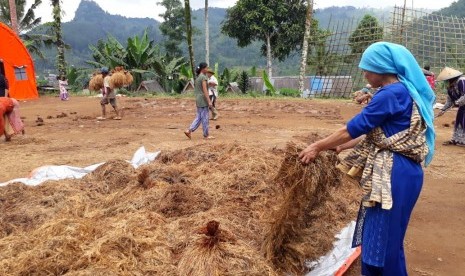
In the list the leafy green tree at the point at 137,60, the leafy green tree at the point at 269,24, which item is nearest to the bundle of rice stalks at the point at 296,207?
the leafy green tree at the point at 137,60

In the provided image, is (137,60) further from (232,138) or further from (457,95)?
(457,95)

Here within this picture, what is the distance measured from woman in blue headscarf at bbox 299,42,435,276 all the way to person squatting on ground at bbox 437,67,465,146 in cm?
612

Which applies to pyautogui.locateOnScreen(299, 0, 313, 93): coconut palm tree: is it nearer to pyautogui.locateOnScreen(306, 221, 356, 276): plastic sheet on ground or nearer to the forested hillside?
the forested hillside

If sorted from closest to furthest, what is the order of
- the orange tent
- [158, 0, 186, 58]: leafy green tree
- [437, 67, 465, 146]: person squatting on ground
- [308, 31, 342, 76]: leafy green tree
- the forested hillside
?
[437, 67, 465, 146]: person squatting on ground
the orange tent
[308, 31, 342, 76]: leafy green tree
[158, 0, 186, 58]: leafy green tree
the forested hillside

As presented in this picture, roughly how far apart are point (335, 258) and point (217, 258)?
1.12m

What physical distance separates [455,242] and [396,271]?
199 cm

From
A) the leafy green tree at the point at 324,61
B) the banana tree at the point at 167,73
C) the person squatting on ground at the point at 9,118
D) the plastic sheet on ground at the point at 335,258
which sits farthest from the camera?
the banana tree at the point at 167,73

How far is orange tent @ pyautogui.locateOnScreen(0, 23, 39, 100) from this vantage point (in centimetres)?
1770

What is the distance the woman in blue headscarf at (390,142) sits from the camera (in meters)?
2.33

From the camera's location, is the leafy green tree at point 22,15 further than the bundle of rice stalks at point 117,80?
Yes

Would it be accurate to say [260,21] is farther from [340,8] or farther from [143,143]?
[340,8]

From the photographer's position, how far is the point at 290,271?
304 centimetres

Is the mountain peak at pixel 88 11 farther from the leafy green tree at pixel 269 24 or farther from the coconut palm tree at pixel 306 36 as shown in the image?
the coconut palm tree at pixel 306 36

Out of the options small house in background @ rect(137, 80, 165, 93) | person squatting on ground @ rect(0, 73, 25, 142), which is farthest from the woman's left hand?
small house in background @ rect(137, 80, 165, 93)
